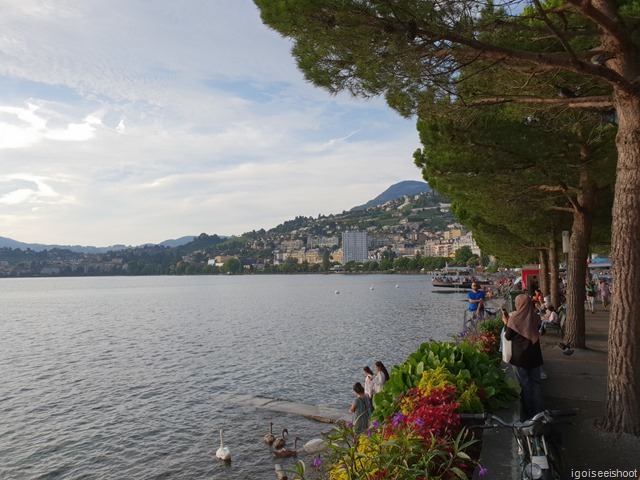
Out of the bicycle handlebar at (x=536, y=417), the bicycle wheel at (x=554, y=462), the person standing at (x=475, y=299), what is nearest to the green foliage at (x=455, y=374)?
the bicycle wheel at (x=554, y=462)

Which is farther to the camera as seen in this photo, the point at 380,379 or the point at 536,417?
the point at 380,379

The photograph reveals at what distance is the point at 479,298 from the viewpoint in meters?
19.1

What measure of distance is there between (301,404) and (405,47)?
41.8ft

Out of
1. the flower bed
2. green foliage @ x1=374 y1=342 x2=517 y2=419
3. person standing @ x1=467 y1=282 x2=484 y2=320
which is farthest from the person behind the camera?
person standing @ x1=467 y1=282 x2=484 y2=320

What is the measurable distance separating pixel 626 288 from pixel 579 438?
6.06 feet

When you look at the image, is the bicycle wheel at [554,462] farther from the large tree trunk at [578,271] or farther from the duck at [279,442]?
the large tree trunk at [578,271]

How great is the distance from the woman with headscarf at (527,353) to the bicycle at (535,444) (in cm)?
240

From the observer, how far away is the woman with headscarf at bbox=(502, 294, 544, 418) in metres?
6.82

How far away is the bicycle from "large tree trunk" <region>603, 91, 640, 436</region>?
89.5 inches

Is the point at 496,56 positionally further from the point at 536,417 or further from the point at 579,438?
the point at 579,438

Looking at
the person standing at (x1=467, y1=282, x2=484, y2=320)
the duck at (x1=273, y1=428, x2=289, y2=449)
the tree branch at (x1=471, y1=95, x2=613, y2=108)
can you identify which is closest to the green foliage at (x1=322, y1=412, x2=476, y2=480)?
the tree branch at (x1=471, y1=95, x2=613, y2=108)

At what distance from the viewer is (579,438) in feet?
20.4

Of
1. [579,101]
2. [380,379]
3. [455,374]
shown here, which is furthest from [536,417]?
[380,379]

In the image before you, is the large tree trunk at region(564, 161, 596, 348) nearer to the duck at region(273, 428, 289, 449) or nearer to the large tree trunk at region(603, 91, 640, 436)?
the large tree trunk at region(603, 91, 640, 436)
